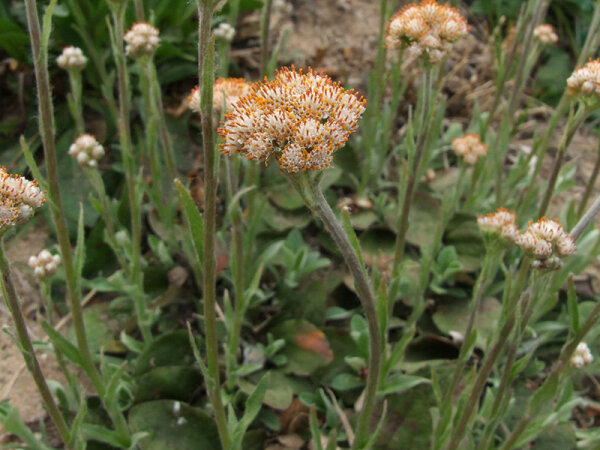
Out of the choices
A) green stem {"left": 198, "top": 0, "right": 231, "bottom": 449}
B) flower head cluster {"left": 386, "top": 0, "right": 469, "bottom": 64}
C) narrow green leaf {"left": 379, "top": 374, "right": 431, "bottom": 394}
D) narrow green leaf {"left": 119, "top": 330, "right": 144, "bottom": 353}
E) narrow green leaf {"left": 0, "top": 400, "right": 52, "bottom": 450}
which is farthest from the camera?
narrow green leaf {"left": 119, "top": 330, "right": 144, "bottom": 353}

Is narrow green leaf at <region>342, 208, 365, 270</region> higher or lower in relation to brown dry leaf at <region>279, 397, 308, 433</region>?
higher

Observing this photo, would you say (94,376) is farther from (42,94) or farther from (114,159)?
(114,159)

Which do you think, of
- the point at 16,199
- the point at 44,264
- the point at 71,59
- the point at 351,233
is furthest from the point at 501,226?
the point at 71,59

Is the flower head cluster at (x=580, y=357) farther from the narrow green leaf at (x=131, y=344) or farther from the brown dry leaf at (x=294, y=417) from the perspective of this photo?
the narrow green leaf at (x=131, y=344)

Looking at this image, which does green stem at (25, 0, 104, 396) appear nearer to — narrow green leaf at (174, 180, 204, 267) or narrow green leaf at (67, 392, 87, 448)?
narrow green leaf at (67, 392, 87, 448)

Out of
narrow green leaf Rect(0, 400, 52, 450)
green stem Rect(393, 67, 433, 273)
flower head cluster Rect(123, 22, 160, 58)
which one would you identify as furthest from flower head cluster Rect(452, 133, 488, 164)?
narrow green leaf Rect(0, 400, 52, 450)

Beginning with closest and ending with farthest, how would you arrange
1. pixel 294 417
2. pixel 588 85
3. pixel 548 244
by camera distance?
pixel 548 244 → pixel 588 85 → pixel 294 417

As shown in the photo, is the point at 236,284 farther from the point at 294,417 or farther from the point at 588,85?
the point at 588,85
